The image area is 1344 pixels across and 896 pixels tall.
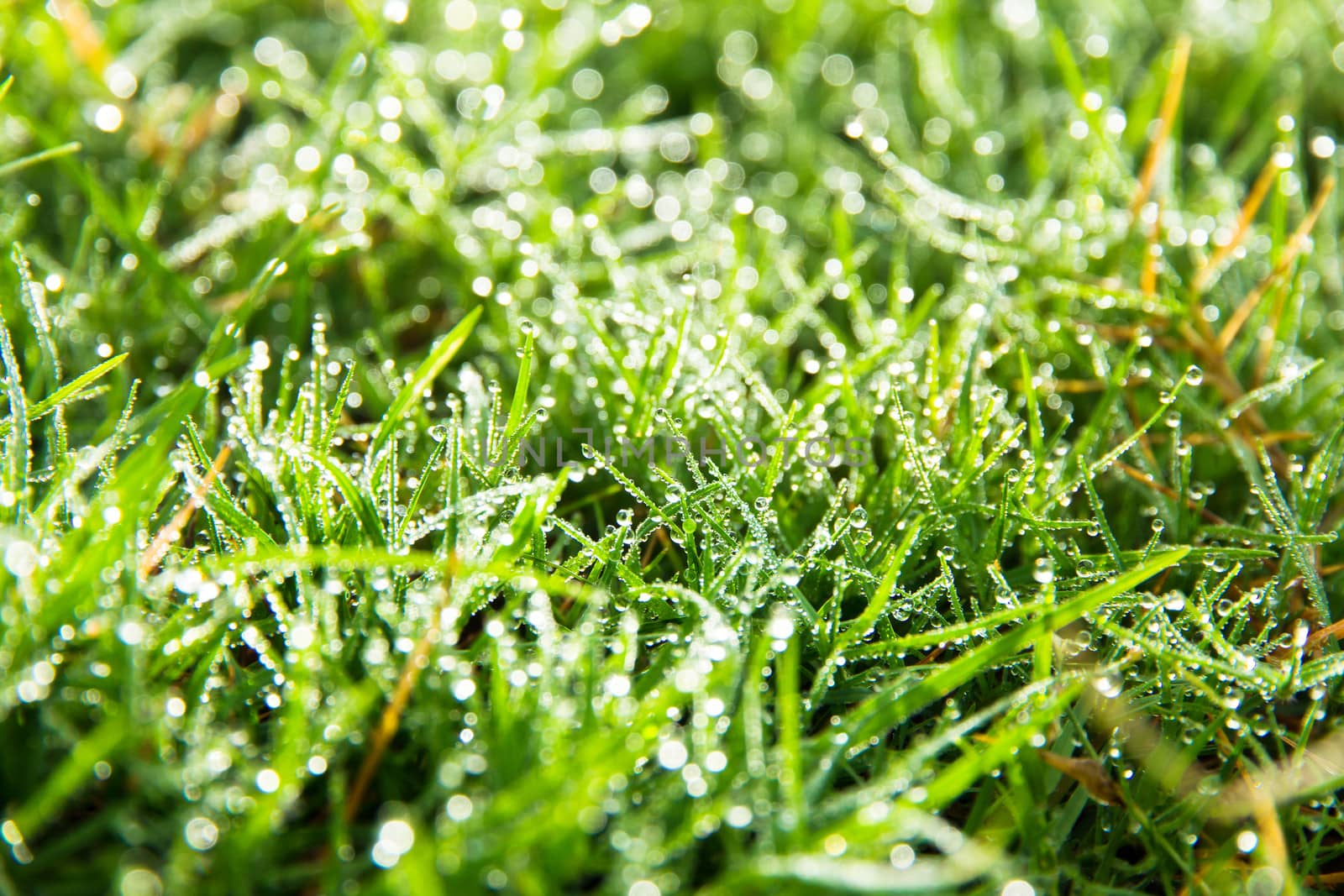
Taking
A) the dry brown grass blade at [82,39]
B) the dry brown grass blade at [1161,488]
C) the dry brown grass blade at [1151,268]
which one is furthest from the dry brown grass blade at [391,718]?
the dry brown grass blade at [82,39]

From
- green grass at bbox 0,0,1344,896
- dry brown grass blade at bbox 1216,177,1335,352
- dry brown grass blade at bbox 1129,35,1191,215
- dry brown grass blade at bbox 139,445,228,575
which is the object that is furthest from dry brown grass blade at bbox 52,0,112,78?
dry brown grass blade at bbox 1216,177,1335,352

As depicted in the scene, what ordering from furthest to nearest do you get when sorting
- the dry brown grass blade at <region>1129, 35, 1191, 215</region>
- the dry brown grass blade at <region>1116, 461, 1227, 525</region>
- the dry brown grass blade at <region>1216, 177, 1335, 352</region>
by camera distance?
the dry brown grass blade at <region>1129, 35, 1191, 215</region> < the dry brown grass blade at <region>1216, 177, 1335, 352</region> < the dry brown grass blade at <region>1116, 461, 1227, 525</region>

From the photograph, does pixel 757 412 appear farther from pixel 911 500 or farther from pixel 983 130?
pixel 983 130

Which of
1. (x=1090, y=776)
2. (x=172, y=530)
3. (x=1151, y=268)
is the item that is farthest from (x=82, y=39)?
(x=1090, y=776)

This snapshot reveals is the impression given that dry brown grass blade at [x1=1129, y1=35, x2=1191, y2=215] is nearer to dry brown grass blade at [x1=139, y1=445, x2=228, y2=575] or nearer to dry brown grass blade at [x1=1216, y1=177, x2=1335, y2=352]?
dry brown grass blade at [x1=1216, y1=177, x2=1335, y2=352]

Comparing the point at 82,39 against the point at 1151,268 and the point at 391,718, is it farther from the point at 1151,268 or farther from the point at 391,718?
the point at 1151,268

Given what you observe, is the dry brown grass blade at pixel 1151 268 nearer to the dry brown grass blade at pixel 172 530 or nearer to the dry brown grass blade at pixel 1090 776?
the dry brown grass blade at pixel 1090 776
